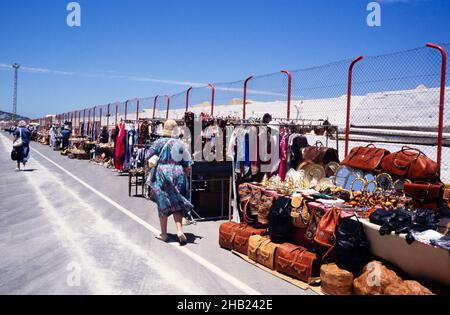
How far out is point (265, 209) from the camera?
21.2ft

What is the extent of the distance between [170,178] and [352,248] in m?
3.20

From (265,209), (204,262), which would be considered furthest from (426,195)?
(204,262)

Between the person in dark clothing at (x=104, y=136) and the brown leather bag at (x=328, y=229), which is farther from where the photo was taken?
the person in dark clothing at (x=104, y=136)

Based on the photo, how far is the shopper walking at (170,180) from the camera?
6.83 metres

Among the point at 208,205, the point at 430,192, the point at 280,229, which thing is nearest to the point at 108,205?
the point at 208,205

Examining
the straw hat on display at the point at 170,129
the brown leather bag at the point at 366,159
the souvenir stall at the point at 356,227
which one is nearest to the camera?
the souvenir stall at the point at 356,227

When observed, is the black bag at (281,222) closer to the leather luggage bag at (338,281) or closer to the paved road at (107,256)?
the paved road at (107,256)

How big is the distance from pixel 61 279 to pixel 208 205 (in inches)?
180

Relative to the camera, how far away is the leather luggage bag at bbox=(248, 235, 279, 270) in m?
5.67

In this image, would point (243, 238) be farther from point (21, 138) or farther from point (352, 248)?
point (21, 138)

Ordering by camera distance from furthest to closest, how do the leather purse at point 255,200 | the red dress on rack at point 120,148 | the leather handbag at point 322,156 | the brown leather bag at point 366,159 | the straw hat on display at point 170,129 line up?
the red dress on rack at point 120,148, the leather handbag at point 322,156, the straw hat on display at point 170,129, the leather purse at point 255,200, the brown leather bag at point 366,159

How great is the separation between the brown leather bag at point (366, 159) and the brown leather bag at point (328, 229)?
5.95 ft

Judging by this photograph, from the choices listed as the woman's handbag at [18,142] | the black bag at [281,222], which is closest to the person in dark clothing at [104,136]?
the woman's handbag at [18,142]
